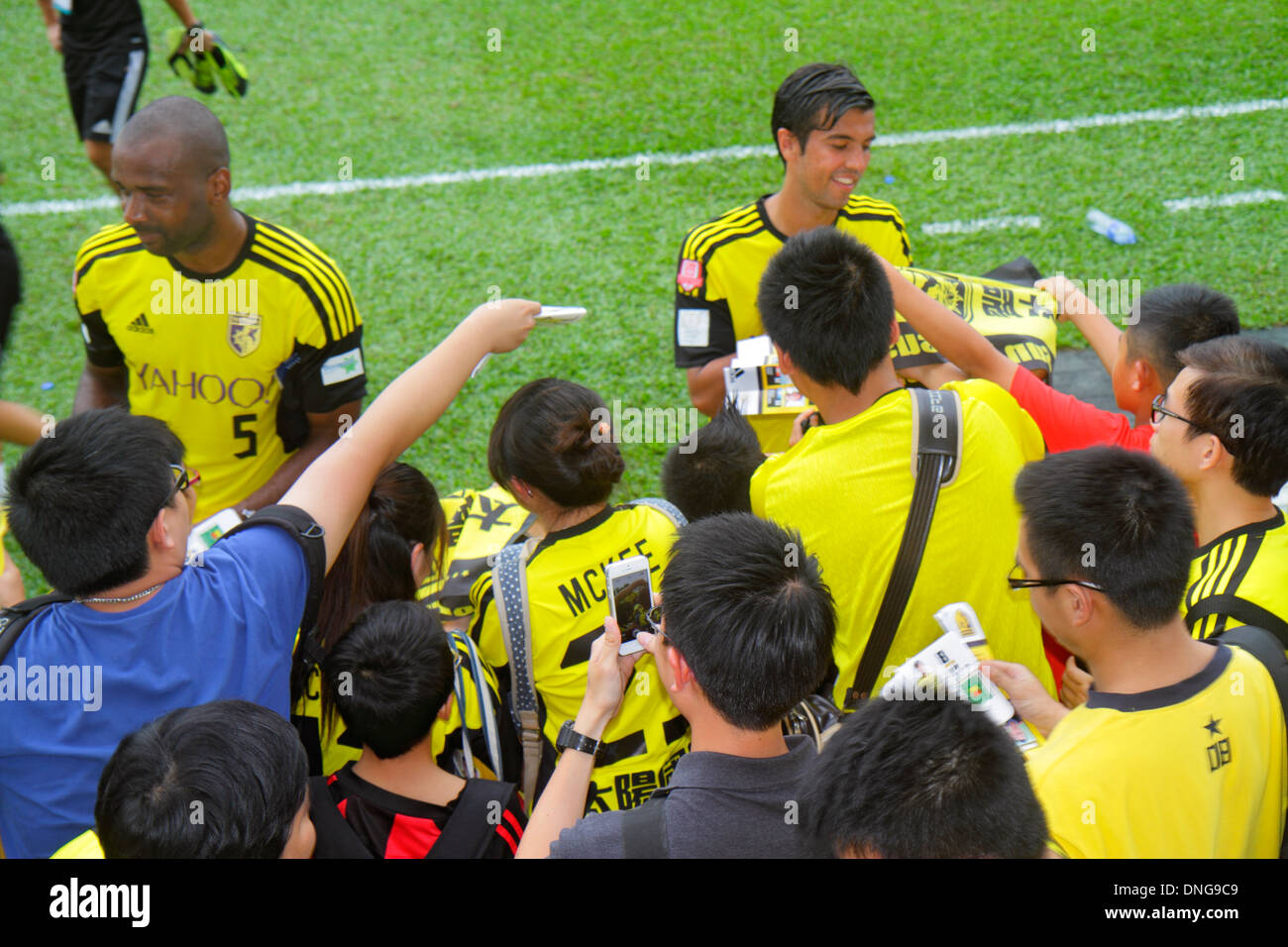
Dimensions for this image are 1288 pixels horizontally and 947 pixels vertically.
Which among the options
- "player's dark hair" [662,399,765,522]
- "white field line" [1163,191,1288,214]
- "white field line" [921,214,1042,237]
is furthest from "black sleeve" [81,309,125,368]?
"white field line" [1163,191,1288,214]

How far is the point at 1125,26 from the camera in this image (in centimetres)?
848

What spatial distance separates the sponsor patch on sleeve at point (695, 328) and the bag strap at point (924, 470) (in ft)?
5.46

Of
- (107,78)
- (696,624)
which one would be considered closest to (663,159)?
(107,78)

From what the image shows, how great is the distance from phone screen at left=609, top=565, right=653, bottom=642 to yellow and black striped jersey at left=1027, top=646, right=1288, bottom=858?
3.43 ft

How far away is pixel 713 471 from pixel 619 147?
4.98m

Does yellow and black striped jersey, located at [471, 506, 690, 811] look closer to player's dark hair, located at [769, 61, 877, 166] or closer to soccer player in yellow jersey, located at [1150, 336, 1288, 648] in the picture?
soccer player in yellow jersey, located at [1150, 336, 1288, 648]

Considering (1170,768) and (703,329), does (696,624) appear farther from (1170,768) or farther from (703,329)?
(703,329)

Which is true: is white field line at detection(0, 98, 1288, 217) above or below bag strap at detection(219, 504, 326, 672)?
above

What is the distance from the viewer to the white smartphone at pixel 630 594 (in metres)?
2.79

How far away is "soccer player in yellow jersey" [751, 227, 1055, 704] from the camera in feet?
8.87

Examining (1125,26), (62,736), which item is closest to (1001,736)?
(62,736)

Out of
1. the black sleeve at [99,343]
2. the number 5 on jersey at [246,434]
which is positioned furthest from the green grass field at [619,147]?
the black sleeve at [99,343]

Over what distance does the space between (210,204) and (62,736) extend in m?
2.18
